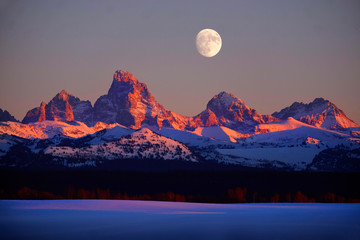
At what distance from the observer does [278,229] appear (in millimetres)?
85938

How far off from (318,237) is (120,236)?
80.0 ft

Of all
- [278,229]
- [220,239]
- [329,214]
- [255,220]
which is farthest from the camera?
[329,214]

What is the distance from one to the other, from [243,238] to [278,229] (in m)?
12.3

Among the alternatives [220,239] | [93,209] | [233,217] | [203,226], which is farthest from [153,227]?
[93,209]

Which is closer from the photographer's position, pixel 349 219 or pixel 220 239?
pixel 220 239

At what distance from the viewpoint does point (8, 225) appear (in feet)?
283

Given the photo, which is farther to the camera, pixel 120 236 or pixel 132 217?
pixel 132 217

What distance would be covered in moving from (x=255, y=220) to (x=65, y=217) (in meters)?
30.3

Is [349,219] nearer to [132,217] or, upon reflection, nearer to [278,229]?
[278,229]

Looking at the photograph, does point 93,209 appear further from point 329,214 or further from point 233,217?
point 329,214

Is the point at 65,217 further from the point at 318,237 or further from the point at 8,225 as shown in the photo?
the point at 318,237

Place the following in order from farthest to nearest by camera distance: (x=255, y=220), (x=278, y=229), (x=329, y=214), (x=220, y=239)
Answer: (x=329, y=214)
(x=255, y=220)
(x=278, y=229)
(x=220, y=239)

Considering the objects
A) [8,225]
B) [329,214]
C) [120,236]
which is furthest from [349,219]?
[8,225]

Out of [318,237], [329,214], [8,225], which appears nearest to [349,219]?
[329,214]
